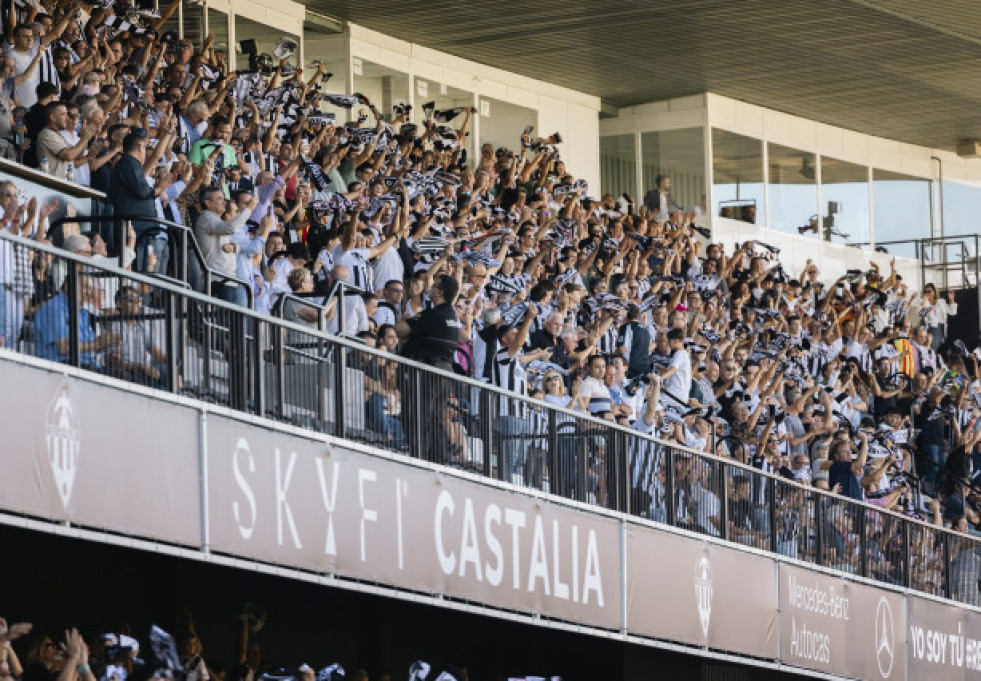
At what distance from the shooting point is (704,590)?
18266mm

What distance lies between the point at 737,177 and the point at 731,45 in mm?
3799

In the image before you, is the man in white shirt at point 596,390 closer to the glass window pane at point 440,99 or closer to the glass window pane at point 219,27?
the glass window pane at point 219,27

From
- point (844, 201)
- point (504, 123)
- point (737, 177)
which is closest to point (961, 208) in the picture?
point (844, 201)

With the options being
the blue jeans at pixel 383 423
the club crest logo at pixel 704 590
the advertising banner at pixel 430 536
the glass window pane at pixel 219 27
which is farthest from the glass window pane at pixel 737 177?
the blue jeans at pixel 383 423

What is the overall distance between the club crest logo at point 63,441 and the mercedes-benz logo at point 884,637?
37.7 feet

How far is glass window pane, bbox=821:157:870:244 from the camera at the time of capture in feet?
115

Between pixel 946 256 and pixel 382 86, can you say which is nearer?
pixel 382 86

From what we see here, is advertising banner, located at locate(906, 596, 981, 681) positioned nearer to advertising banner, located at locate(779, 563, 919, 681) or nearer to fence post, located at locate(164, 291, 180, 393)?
advertising banner, located at locate(779, 563, 919, 681)

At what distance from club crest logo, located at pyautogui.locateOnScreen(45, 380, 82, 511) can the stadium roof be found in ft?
52.1

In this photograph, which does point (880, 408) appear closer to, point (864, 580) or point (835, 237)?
point (864, 580)

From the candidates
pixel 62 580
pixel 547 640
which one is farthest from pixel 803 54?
pixel 62 580

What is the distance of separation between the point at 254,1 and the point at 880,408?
883 centimetres

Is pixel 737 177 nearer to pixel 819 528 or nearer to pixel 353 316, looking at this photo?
pixel 819 528

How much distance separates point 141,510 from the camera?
11.7m
